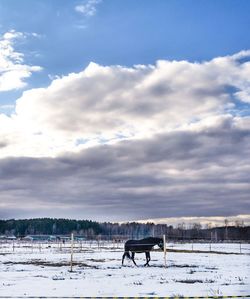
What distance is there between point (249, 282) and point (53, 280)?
9533 mm

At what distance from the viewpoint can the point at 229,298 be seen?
47.8 feet

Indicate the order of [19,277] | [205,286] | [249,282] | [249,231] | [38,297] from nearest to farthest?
[38,297]
[205,286]
[249,282]
[19,277]
[249,231]

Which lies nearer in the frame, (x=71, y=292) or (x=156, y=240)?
(x=71, y=292)

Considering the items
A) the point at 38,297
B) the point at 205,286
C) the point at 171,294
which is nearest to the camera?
the point at 38,297

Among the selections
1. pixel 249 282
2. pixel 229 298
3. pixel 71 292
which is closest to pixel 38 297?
pixel 71 292

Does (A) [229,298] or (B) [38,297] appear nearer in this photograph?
(A) [229,298]

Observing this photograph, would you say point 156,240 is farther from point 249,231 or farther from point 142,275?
point 249,231

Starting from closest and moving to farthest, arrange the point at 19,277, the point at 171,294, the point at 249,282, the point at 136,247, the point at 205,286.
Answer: the point at 171,294, the point at 205,286, the point at 249,282, the point at 19,277, the point at 136,247

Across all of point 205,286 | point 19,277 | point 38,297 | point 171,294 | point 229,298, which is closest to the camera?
point 229,298

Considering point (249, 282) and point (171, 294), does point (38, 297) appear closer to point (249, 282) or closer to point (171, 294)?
point (171, 294)

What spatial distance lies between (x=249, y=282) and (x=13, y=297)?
11.3m

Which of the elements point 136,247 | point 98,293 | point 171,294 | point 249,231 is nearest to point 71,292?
point 98,293

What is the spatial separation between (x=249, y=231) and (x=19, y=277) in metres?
185

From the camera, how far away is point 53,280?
22.8 m
